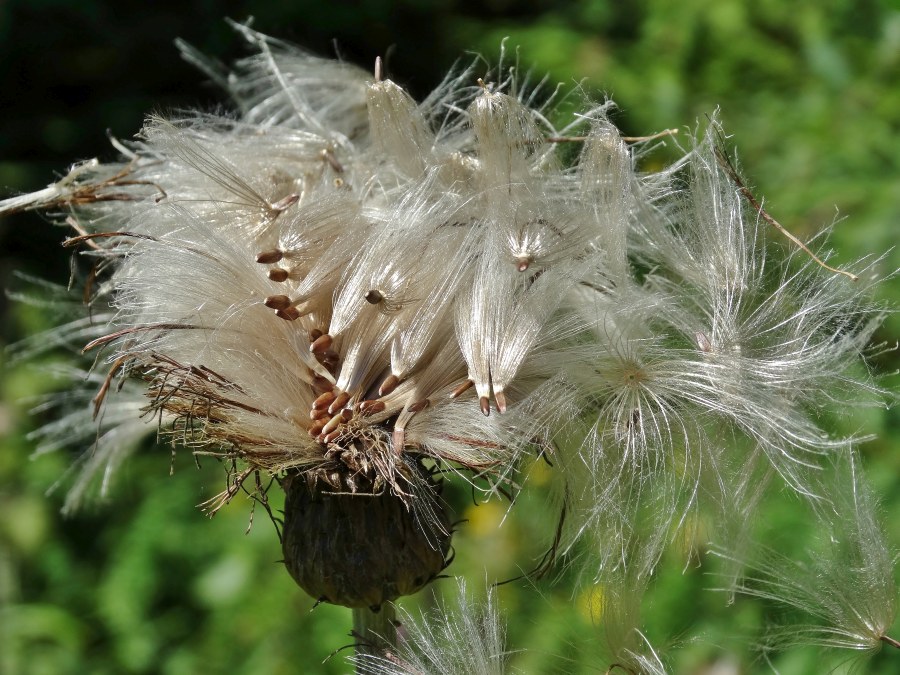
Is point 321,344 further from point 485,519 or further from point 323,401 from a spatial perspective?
point 485,519

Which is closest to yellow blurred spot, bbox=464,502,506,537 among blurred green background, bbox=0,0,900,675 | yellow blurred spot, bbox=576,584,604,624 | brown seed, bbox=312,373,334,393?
blurred green background, bbox=0,0,900,675

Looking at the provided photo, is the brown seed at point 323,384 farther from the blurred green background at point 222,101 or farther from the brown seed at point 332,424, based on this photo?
the blurred green background at point 222,101

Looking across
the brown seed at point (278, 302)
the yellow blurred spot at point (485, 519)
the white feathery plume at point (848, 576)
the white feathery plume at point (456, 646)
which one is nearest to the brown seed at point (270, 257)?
the brown seed at point (278, 302)

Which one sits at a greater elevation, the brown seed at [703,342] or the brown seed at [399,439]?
the brown seed at [703,342]

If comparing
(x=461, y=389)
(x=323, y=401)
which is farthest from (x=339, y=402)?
(x=461, y=389)

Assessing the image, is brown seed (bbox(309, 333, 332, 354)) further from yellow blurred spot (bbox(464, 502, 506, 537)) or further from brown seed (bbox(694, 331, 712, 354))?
yellow blurred spot (bbox(464, 502, 506, 537))

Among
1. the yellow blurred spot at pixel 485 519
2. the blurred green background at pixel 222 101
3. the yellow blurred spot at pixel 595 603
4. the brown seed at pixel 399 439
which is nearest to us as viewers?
the brown seed at pixel 399 439

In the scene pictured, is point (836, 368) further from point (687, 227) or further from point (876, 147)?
point (876, 147)
